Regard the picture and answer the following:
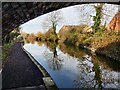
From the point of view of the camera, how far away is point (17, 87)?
7777mm

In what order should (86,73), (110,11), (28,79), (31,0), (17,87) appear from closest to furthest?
1. (31,0)
2. (17,87)
3. (28,79)
4. (86,73)
5. (110,11)

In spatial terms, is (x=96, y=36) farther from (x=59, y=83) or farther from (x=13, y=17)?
(x=13, y=17)

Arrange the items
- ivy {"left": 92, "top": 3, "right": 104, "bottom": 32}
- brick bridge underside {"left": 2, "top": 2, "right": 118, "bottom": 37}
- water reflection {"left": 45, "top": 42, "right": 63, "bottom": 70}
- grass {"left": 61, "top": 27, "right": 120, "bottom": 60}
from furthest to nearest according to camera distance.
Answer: ivy {"left": 92, "top": 3, "right": 104, "bottom": 32}, grass {"left": 61, "top": 27, "right": 120, "bottom": 60}, water reflection {"left": 45, "top": 42, "right": 63, "bottom": 70}, brick bridge underside {"left": 2, "top": 2, "right": 118, "bottom": 37}

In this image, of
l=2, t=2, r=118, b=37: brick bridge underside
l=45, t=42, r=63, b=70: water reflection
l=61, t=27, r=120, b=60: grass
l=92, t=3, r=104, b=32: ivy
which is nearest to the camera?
l=2, t=2, r=118, b=37: brick bridge underside

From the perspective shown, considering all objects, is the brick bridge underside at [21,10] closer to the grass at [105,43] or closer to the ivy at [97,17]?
the grass at [105,43]

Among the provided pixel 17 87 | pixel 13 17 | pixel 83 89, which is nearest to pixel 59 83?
pixel 83 89

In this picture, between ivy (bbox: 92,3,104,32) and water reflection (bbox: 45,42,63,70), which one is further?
ivy (bbox: 92,3,104,32)

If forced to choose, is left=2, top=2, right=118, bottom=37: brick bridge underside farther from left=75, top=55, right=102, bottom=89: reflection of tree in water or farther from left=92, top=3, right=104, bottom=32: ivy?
left=92, top=3, right=104, bottom=32: ivy

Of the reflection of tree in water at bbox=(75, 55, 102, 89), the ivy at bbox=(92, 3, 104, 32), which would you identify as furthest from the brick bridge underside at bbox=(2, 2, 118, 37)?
the ivy at bbox=(92, 3, 104, 32)

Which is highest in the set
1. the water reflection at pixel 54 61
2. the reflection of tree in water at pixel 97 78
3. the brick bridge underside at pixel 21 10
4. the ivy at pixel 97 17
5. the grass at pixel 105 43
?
the ivy at pixel 97 17

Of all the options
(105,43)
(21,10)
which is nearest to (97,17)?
(105,43)

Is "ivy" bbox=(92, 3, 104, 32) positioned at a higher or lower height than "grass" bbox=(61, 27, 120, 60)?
higher

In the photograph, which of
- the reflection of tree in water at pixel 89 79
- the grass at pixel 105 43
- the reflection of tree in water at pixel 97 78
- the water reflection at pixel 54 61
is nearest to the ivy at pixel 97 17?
the grass at pixel 105 43

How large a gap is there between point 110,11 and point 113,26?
404 cm
